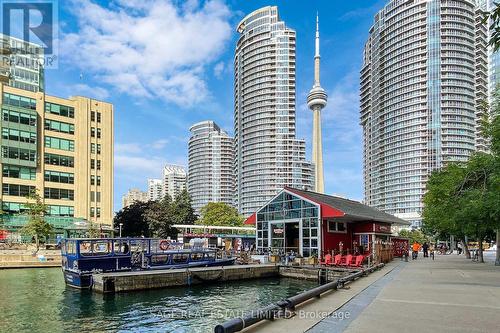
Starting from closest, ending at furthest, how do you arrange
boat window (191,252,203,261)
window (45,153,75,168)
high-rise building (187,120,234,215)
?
boat window (191,252,203,261)
window (45,153,75,168)
high-rise building (187,120,234,215)

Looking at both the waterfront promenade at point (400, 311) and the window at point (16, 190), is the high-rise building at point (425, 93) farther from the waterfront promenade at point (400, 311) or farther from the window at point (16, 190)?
the waterfront promenade at point (400, 311)

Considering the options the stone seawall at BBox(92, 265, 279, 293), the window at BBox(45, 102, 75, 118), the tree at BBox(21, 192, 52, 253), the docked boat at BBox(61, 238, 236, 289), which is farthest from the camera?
the window at BBox(45, 102, 75, 118)

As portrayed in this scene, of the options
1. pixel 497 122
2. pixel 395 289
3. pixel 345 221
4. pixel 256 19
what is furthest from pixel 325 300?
pixel 256 19

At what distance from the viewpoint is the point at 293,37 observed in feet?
555

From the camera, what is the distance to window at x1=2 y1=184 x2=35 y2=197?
62628 mm

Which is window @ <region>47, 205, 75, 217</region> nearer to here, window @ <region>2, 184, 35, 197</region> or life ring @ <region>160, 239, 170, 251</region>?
window @ <region>2, 184, 35, 197</region>

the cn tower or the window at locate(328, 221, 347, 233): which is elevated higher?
the cn tower

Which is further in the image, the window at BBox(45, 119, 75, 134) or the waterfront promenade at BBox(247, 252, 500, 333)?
the window at BBox(45, 119, 75, 134)

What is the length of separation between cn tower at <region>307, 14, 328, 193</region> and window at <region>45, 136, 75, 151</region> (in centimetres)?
9490

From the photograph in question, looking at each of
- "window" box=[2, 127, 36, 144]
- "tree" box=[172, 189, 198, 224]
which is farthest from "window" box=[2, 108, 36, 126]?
"tree" box=[172, 189, 198, 224]

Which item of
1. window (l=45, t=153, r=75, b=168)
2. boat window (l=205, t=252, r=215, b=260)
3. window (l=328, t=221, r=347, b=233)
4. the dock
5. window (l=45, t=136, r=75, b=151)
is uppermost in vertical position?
window (l=45, t=136, r=75, b=151)

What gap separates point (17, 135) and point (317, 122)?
4420 inches

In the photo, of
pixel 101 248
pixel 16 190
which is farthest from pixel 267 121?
pixel 101 248

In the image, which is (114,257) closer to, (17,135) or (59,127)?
(17,135)
